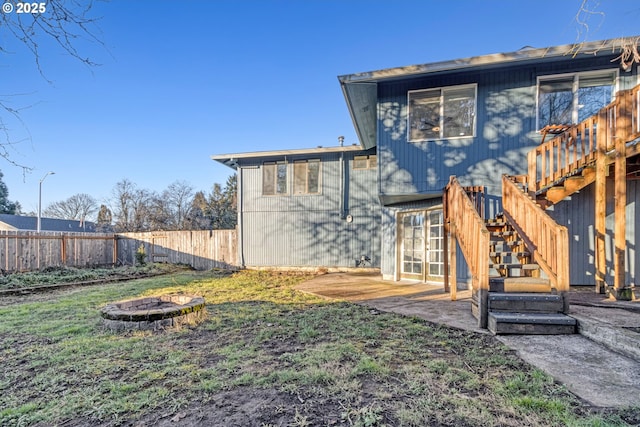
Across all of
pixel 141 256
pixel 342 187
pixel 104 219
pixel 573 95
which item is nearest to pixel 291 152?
pixel 342 187

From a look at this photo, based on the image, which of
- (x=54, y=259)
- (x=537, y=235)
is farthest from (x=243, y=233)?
(x=537, y=235)

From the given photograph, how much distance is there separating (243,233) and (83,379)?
30.1ft

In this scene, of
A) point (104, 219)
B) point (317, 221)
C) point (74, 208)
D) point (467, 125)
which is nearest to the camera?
point (467, 125)

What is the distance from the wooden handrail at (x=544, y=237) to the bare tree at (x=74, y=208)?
1474 inches

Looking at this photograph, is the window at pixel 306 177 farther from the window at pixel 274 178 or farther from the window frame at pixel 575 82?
the window frame at pixel 575 82

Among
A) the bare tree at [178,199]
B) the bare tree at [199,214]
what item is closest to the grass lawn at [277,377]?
the bare tree at [199,214]

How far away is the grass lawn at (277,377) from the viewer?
1.98m

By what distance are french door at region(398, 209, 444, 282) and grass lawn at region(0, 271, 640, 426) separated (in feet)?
11.0

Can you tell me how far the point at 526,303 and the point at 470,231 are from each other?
1178mm

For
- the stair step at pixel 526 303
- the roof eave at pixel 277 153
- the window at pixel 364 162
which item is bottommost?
the stair step at pixel 526 303

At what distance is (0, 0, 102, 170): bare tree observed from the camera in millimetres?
1863

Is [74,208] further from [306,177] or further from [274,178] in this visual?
[306,177]

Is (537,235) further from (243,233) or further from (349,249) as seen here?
(243,233)

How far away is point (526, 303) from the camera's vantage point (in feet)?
12.4
